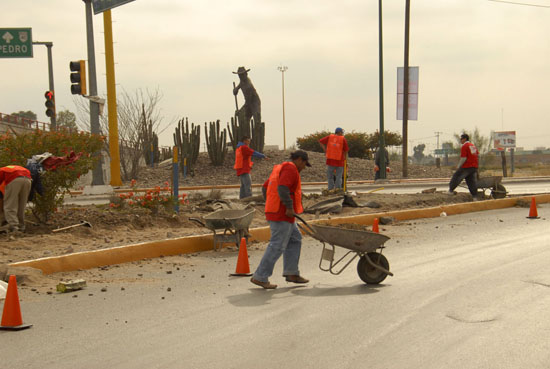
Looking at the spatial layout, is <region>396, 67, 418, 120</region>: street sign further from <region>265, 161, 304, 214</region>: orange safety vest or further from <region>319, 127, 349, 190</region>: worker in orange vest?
<region>265, 161, 304, 214</region>: orange safety vest

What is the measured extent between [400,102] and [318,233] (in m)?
25.0

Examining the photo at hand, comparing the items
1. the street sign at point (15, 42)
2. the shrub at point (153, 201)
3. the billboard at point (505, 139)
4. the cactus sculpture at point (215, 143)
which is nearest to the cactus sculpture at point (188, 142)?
the cactus sculpture at point (215, 143)

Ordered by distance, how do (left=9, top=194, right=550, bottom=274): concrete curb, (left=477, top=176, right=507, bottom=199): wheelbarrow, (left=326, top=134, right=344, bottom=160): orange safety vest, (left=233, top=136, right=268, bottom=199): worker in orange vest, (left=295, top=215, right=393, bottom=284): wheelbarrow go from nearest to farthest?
(left=295, top=215, right=393, bottom=284): wheelbarrow, (left=9, top=194, right=550, bottom=274): concrete curb, (left=233, top=136, right=268, bottom=199): worker in orange vest, (left=326, top=134, right=344, bottom=160): orange safety vest, (left=477, top=176, right=507, bottom=199): wheelbarrow

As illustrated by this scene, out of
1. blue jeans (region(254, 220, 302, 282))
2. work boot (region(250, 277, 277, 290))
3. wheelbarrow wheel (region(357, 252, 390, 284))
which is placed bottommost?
work boot (region(250, 277, 277, 290))

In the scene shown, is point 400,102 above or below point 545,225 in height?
above

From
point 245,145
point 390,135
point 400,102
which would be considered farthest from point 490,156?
point 245,145

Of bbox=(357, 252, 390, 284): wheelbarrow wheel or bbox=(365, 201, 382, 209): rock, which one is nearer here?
bbox=(357, 252, 390, 284): wheelbarrow wheel

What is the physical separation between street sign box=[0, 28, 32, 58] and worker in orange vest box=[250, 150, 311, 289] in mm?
17500

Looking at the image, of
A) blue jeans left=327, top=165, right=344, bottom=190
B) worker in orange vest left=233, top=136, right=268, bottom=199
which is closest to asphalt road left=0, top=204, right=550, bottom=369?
worker in orange vest left=233, top=136, right=268, bottom=199

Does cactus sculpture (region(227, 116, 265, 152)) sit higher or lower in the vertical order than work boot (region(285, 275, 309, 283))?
higher

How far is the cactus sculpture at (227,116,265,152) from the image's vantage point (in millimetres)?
31031

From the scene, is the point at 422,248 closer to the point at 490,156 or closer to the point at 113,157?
the point at 113,157

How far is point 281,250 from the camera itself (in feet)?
24.4

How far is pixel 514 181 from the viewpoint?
27.4m
